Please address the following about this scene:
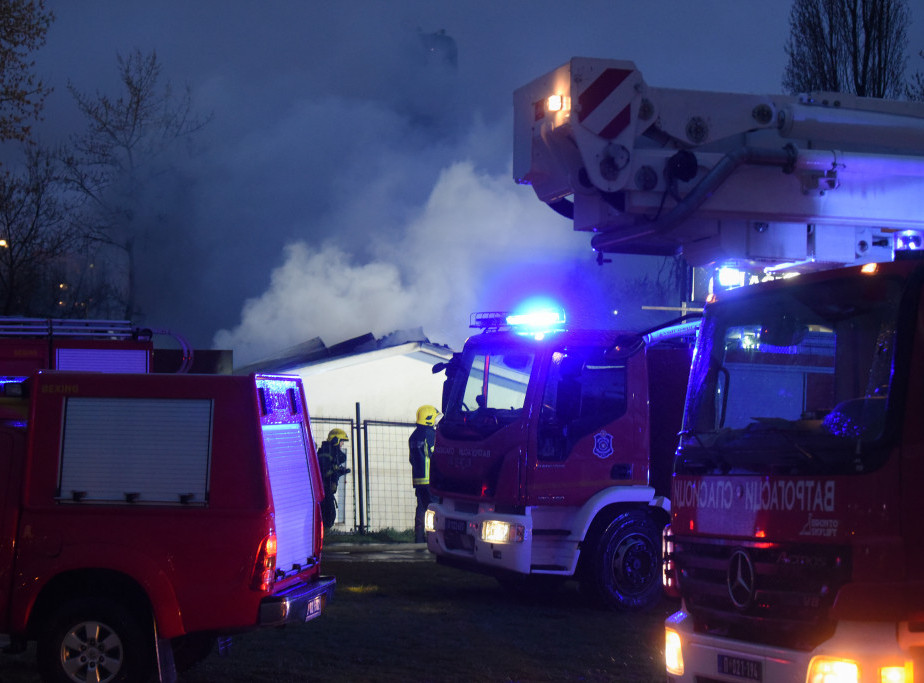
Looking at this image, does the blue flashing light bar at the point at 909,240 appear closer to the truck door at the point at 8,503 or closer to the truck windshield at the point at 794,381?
the truck windshield at the point at 794,381

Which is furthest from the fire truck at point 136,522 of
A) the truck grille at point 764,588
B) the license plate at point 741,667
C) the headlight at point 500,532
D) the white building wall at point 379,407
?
the white building wall at point 379,407

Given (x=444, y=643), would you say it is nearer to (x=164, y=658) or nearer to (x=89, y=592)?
(x=164, y=658)

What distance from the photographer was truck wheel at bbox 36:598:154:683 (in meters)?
6.62

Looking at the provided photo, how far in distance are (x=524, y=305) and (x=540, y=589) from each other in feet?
10.2

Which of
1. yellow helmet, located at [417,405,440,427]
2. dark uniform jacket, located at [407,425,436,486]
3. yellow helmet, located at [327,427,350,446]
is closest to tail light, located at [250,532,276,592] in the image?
dark uniform jacket, located at [407,425,436,486]

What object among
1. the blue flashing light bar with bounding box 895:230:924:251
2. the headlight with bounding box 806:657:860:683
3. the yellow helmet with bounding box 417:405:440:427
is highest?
the blue flashing light bar with bounding box 895:230:924:251

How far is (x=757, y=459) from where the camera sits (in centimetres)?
526

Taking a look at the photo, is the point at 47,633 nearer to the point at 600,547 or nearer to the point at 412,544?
the point at 600,547

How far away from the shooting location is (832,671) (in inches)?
184

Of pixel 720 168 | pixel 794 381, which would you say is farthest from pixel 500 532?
pixel 794 381

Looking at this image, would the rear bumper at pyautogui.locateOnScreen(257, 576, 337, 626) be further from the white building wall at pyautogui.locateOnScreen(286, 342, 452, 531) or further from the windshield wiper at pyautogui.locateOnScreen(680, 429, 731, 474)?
the white building wall at pyautogui.locateOnScreen(286, 342, 452, 531)

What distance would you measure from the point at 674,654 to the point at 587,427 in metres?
5.04

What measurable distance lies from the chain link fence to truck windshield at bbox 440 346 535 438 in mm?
7417

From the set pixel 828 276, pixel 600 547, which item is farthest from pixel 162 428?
pixel 600 547
